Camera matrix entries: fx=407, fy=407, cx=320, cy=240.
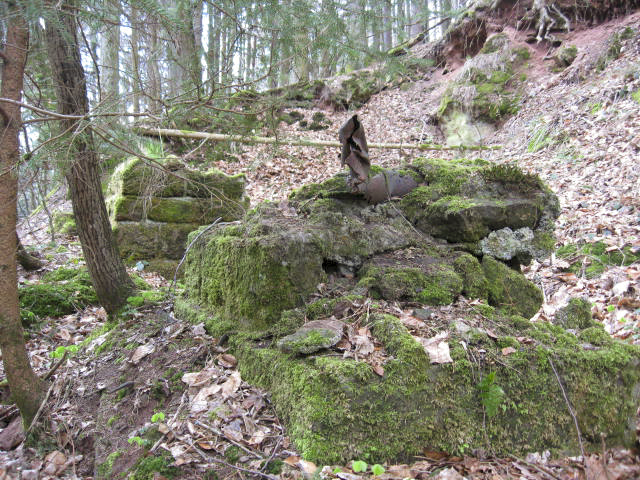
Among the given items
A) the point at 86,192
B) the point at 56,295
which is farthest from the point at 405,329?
the point at 56,295

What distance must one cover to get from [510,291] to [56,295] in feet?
18.3

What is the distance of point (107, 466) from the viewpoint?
2428mm

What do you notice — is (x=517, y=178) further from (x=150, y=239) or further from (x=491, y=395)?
(x=150, y=239)

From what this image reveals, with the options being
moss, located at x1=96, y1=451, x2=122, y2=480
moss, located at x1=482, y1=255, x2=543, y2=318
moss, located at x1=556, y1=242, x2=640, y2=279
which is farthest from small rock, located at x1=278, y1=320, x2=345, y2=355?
moss, located at x1=556, y1=242, x2=640, y2=279

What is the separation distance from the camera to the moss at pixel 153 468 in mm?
2152

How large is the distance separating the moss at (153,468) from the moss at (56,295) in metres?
3.87

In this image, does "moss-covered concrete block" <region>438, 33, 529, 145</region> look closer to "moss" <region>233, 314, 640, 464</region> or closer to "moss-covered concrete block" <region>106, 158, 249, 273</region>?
"moss-covered concrete block" <region>106, 158, 249, 273</region>

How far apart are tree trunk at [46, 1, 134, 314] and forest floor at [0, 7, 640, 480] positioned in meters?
0.46

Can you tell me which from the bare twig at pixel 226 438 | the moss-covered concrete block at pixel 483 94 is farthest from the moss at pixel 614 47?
the bare twig at pixel 226 438

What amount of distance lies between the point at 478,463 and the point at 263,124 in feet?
10.2

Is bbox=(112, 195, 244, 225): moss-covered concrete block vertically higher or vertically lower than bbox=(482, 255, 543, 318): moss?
higher

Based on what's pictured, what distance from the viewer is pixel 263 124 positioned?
3805 mm

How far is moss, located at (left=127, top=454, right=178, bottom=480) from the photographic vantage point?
215 cm

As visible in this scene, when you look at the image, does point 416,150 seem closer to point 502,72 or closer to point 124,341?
point 502,72
